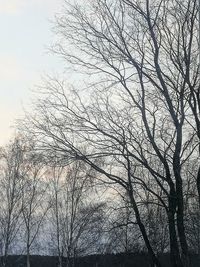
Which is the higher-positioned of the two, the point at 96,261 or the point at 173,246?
the point at 96,261

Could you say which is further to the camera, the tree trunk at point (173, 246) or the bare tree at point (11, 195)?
the bare tree at point (11, 195)

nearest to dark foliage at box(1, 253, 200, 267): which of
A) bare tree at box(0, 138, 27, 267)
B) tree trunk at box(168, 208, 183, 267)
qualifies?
bare tree at box(0, 138, 27, 267)

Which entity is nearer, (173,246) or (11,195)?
(173,246)

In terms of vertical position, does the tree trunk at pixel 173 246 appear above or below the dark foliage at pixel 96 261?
below

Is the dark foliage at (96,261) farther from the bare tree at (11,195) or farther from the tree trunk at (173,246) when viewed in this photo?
the tree trunk at (173,246)

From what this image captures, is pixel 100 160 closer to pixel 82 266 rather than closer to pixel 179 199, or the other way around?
pixel 179 199

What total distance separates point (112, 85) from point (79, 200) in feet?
66.2

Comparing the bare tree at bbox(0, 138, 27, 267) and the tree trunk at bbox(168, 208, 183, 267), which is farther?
the bare tree at bbox(0, 138, 27, 267)

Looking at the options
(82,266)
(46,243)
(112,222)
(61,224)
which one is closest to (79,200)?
(61,224)

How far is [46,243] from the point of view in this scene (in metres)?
41.3

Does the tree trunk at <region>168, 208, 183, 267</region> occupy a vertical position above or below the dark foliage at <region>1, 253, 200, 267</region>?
below

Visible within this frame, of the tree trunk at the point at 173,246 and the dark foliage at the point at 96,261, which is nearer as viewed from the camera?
the tree trunk at the point at 173,246

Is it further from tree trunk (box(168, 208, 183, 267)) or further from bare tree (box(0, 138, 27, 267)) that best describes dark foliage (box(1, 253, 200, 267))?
tree trunk (box(168, 208, 183, 267))

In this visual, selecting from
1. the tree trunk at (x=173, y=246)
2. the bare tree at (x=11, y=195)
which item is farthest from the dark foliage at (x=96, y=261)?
the tree trunk at (x=173, y=246)
